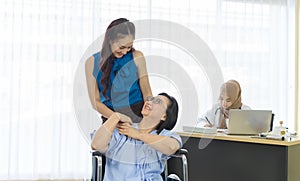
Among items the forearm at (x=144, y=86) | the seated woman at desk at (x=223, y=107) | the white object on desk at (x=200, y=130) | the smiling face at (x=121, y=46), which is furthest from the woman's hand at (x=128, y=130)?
the seated woman at desk at (x=223, y=107)

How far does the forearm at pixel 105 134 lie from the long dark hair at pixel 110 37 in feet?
0.78

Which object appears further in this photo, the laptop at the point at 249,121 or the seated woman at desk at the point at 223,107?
the seated woman at desk at the point at 223,107

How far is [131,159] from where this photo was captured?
86.0 inches

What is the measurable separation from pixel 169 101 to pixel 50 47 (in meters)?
2.13

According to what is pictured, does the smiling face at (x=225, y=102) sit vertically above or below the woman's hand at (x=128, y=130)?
above

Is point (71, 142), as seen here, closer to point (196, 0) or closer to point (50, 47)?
point (50, 47)

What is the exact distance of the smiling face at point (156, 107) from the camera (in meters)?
2.13

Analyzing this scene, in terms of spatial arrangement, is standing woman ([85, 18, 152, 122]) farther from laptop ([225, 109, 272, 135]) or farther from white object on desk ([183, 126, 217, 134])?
laptop ([225, 109, 272, 135])

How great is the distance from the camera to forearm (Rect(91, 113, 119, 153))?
2.06 metres

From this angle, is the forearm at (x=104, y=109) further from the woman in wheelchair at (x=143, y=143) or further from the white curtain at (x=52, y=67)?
the white curtain at (x=52, y=67)

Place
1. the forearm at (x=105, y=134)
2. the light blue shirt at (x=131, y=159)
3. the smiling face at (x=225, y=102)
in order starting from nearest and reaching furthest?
1. the forearm at (x=105, y=134)
2. the light blue shirt at (x=131, y=159)
3. the smiling face at (x=225, y=102)

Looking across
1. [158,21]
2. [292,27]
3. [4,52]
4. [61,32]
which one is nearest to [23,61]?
[4,52]

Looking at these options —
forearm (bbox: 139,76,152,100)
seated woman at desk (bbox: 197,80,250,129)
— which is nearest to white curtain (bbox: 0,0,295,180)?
seated woman at desk (bbox: 197,80,250,129)

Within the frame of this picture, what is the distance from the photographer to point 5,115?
3.86 meters
